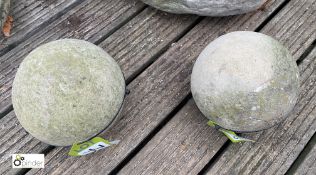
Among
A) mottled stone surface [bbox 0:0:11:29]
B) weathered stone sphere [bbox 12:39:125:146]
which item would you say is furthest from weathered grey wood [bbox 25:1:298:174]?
mottled stone surface [bbox 0:0:11:29]

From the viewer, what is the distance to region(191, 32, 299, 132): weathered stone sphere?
1.59 meters

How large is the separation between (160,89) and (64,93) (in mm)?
706

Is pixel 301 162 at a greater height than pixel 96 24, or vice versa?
pixel 96 24

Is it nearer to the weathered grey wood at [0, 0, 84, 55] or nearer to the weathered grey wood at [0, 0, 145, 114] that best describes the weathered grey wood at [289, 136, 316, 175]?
the weathered grey wood at [0, 0, 145, 114]

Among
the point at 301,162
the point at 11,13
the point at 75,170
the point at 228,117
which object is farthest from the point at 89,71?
the point at 301,162

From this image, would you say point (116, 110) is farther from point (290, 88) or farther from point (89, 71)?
point (290, 88)

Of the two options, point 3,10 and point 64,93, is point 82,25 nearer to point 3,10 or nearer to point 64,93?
point 3,10

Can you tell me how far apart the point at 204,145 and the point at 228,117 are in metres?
0.31

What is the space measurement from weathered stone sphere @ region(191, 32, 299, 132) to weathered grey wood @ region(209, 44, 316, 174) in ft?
0.75

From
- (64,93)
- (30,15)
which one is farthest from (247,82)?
(30,15)

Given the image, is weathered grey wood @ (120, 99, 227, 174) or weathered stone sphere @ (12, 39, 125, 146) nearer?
weathered stone sphere @ (12, 39, 125, 146)

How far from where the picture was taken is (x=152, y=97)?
202cm

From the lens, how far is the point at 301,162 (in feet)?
6.26

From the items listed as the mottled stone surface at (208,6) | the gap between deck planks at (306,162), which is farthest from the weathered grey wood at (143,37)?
the gap between deck planks at (306,162)
